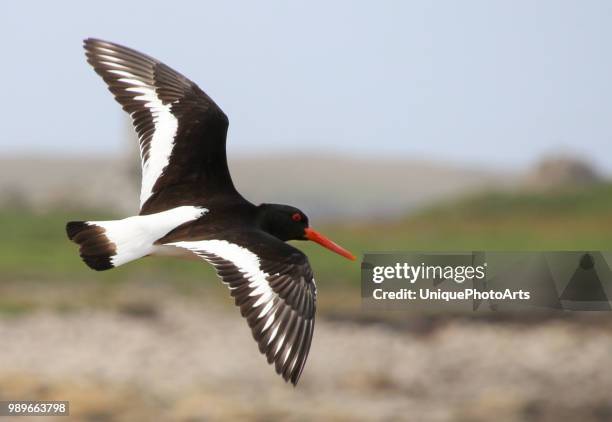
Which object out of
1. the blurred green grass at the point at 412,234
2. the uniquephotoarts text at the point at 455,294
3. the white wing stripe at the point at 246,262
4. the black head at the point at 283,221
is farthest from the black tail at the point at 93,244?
the blurred green grass at the point at 412,234

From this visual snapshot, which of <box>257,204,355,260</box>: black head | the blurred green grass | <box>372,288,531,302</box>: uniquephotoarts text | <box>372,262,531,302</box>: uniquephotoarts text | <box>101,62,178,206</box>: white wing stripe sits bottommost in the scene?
the blurred green grass

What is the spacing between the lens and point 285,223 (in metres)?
9.02

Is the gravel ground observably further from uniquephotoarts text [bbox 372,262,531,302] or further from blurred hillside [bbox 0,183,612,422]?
uniquephotoarts text [bbox 372,262,531,302]

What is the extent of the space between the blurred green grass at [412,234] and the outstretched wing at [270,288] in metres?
18.4

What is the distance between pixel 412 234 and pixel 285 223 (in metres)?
24.0

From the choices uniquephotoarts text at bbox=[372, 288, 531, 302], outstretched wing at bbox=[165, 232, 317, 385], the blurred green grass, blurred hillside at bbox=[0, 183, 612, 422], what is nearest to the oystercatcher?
outstretched wing at bbox=[165, 232, 317, 385]

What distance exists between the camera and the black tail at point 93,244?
8.00 meters

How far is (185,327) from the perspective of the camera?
2633 centimetres

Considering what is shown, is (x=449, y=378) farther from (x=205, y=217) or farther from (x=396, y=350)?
(x=205, y=217)

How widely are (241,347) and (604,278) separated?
7.66 meters

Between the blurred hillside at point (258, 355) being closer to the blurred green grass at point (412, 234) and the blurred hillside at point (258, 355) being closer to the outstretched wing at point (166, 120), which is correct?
the blurred green grass at point (412, 234)

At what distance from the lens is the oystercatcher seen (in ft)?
25.4

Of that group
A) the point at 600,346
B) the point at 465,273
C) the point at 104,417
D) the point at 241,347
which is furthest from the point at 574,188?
the point at 465,273

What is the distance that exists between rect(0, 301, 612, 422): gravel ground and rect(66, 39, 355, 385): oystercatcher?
12.1m
